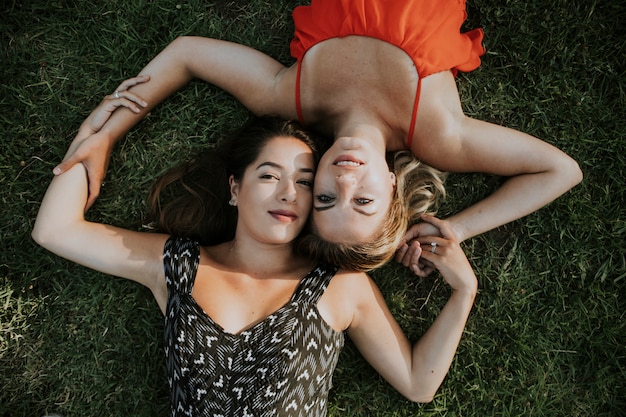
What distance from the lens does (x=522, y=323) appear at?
3938 mm

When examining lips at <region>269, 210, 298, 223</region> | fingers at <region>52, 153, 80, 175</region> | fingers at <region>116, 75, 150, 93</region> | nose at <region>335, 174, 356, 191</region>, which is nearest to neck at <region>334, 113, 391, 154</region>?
nose at <region>335, 174, 356, 191</region>

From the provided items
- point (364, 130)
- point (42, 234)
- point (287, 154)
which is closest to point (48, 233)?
point (42, 234)

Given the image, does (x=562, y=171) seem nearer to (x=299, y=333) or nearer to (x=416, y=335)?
(x=416, y=335)

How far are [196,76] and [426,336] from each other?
243cm

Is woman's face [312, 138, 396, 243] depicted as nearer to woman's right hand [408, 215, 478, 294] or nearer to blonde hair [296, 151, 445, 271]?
blonde hair [296, 151, 445, 271]

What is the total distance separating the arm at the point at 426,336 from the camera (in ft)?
12.0

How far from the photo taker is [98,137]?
3791mm

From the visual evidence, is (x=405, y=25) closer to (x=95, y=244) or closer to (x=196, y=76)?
(x=196, y=76)

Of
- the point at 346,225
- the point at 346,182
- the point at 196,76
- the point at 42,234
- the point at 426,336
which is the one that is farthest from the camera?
the point at 196,76

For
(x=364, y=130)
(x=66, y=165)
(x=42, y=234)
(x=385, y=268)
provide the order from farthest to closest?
1. (x=385, y=268)
2. (x=66, y=165)
3. (x=42, y=234)
4. (x=364, y=130)

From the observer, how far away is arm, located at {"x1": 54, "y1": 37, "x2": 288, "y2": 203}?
370 centimetres

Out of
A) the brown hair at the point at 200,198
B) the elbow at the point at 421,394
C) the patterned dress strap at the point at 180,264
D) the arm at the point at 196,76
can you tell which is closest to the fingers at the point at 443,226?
the elbow at the point at 421,394

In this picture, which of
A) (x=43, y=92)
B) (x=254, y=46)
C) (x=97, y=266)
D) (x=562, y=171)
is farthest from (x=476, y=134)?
(x=43, y=92)

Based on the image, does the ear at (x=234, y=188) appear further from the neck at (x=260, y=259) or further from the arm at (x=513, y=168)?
the arm at (x=513, y=168)
